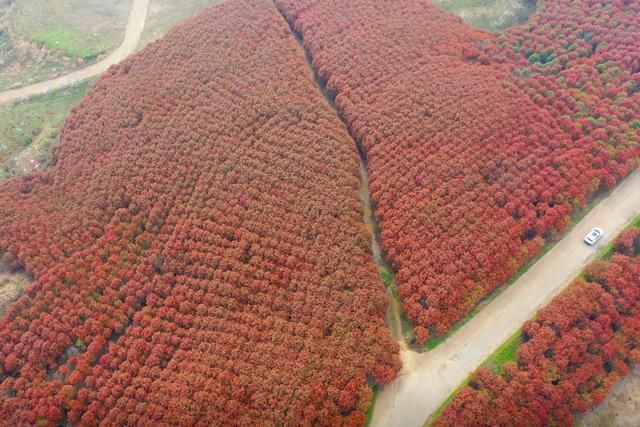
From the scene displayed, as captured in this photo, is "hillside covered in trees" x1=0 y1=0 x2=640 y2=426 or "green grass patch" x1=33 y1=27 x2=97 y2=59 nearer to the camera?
"hillside covered in trees" x1=0 y1=0 x2=640 y2=426

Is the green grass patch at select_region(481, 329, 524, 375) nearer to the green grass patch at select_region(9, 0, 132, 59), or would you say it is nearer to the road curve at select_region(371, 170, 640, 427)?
the road curve at select_region(371, 170, 640, 427)

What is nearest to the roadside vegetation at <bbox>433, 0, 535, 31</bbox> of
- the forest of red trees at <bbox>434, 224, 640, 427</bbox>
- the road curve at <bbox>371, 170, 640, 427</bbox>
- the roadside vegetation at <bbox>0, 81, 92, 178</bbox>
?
the road curve at <bbox>371, 170, 640, 427</bbox>

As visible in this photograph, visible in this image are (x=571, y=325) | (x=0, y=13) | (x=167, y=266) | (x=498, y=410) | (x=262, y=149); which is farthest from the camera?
(x=0, y=13)

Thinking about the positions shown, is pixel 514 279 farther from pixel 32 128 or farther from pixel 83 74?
pixel 83 74

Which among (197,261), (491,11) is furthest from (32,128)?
(491,11)

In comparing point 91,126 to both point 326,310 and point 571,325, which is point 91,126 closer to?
point 326,310

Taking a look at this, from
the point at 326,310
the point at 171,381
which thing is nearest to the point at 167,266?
the point at 171,381
